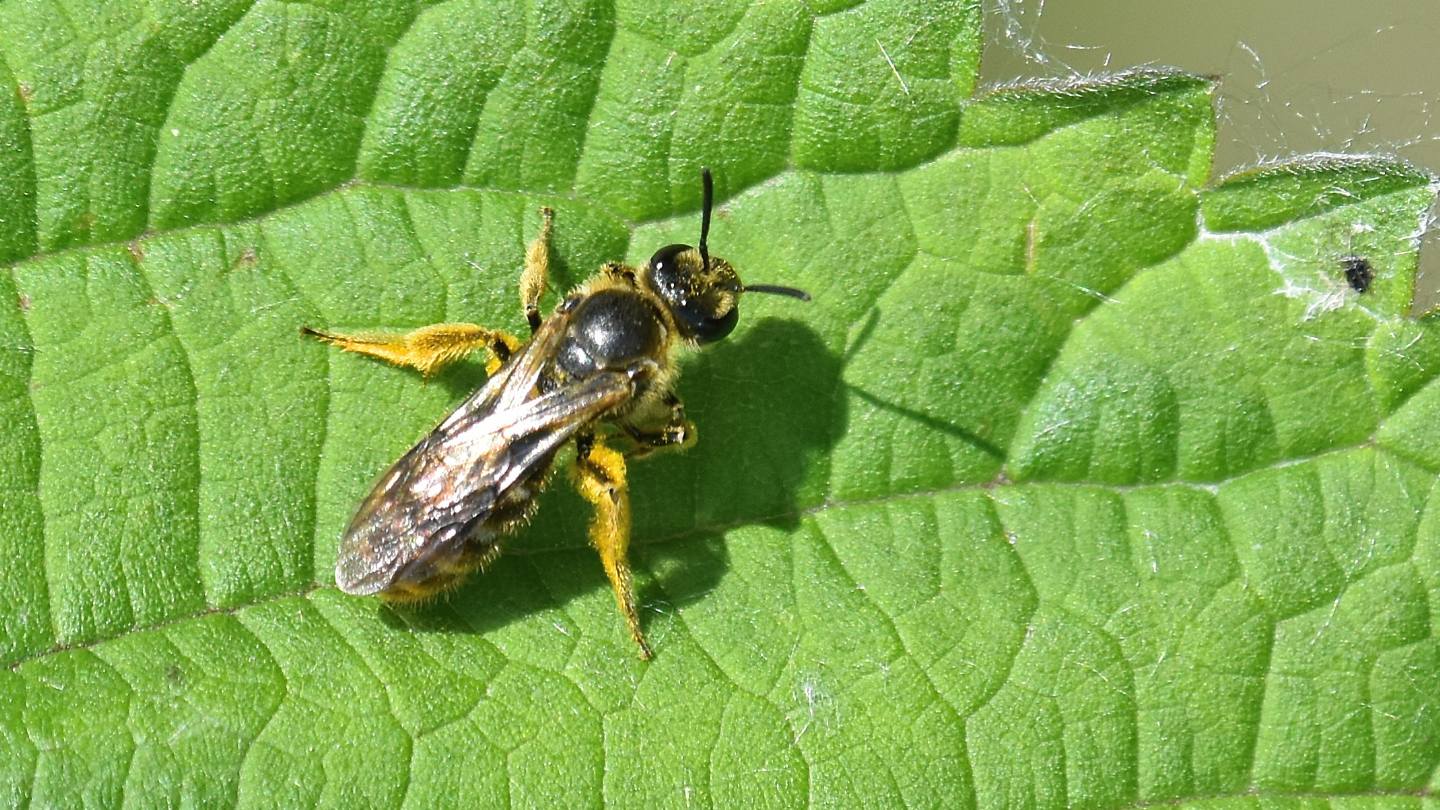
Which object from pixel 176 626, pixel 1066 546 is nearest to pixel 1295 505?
pixel 1066 546

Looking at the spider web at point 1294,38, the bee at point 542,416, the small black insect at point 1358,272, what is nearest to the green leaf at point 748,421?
the small black insect at point 1358,272

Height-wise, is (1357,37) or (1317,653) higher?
(1357,37)

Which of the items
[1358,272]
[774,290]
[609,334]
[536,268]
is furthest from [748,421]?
[1358,272]

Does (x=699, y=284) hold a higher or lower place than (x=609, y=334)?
higher

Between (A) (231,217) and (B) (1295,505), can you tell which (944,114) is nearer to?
(B) (1295,505)

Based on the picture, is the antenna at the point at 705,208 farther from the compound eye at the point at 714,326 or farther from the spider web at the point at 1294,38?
the spider web at the point at 1294,38

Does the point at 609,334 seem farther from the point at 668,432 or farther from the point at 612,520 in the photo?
the point at 612,520
